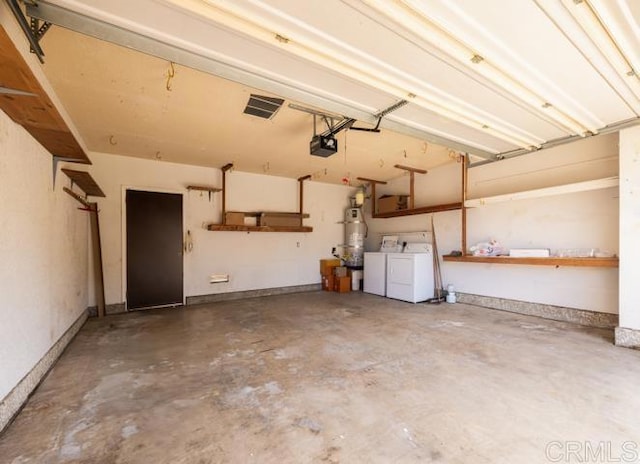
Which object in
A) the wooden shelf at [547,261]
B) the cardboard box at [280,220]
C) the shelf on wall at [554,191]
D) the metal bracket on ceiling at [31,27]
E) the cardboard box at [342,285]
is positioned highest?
the metal bracket on ceiling at [31,27]

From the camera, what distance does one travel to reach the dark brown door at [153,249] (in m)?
4.84

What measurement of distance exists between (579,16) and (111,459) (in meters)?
3.47

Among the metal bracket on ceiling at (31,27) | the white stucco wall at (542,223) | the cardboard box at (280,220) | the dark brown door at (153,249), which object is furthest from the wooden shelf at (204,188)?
the white stucco wall at (542,223)

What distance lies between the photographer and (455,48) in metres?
1.91

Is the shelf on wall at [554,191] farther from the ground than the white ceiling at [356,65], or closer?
closer

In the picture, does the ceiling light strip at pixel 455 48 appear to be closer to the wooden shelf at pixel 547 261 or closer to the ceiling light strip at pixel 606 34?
the ceiling light strip at pixel 606 34

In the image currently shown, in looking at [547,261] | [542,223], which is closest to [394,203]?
[542,223]

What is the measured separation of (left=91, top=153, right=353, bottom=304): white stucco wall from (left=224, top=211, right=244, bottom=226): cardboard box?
0.21 metres

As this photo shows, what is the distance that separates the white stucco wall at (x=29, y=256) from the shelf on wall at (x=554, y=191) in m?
5.30

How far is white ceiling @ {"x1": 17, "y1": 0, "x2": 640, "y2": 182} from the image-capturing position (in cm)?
162

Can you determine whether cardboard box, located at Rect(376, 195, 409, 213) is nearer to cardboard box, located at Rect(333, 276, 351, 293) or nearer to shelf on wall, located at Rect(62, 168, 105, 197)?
cardboard box, located at Rect(333, 276, 351, 293)

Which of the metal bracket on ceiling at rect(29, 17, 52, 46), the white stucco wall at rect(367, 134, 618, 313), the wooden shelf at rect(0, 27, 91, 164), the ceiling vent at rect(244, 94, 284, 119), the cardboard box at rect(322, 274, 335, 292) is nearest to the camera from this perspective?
the wooden shelf at rect(0, 27, 91, 164)

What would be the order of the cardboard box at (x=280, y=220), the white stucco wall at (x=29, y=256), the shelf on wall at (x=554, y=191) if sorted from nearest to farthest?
the white stucco wall at (x=29, y=256) → the shelf on wall at (x=554, y=191) → the cardboard box at (x=280, y=220)

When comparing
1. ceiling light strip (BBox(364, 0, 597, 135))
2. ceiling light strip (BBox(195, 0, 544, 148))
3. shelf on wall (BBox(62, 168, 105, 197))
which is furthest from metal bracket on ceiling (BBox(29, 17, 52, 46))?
ceiling light strip (BBox(364, 0, 597, 135))
